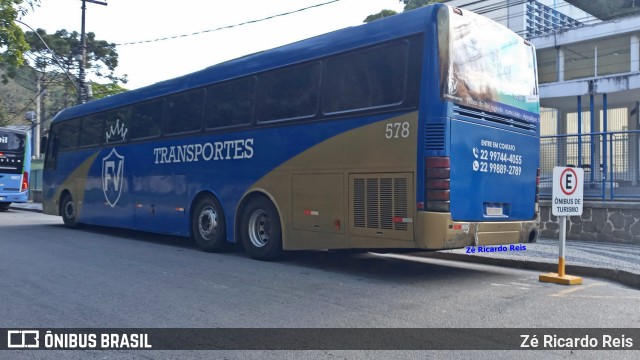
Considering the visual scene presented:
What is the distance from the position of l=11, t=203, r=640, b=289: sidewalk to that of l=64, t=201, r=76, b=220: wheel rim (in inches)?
409

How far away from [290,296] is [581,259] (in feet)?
17.3

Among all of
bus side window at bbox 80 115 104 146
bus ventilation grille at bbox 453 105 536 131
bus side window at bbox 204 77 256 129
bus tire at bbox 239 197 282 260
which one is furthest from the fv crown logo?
bus ventilation grille at bbox 453 105 536 131

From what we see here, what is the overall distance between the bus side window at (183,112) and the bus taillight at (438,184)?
5493 mm

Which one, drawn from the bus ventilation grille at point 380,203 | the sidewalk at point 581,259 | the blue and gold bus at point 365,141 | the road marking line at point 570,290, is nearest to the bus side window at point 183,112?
the blue and gold bus at point 365,141

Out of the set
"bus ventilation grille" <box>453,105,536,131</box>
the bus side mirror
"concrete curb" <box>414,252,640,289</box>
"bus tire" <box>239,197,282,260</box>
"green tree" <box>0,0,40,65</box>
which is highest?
"green tree" <box>0,0,40,65</box>

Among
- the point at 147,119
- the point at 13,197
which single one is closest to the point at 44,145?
the point at 147,119

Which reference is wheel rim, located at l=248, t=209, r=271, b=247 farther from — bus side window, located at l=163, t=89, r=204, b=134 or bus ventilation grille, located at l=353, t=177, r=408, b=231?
bus side window, located at l=163, t=89, r=204, b=134

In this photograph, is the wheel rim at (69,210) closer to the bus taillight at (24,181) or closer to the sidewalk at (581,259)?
the bus taillight at (24,181)

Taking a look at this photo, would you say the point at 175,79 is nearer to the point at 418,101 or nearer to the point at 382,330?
the point at 418,101

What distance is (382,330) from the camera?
17.1 feet

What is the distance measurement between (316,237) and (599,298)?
3.88 m

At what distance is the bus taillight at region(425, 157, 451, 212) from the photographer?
689 cm

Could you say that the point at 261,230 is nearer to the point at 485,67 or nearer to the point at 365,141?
the point at 365,141

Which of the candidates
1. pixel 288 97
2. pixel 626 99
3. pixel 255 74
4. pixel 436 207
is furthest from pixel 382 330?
pixel 626 99
